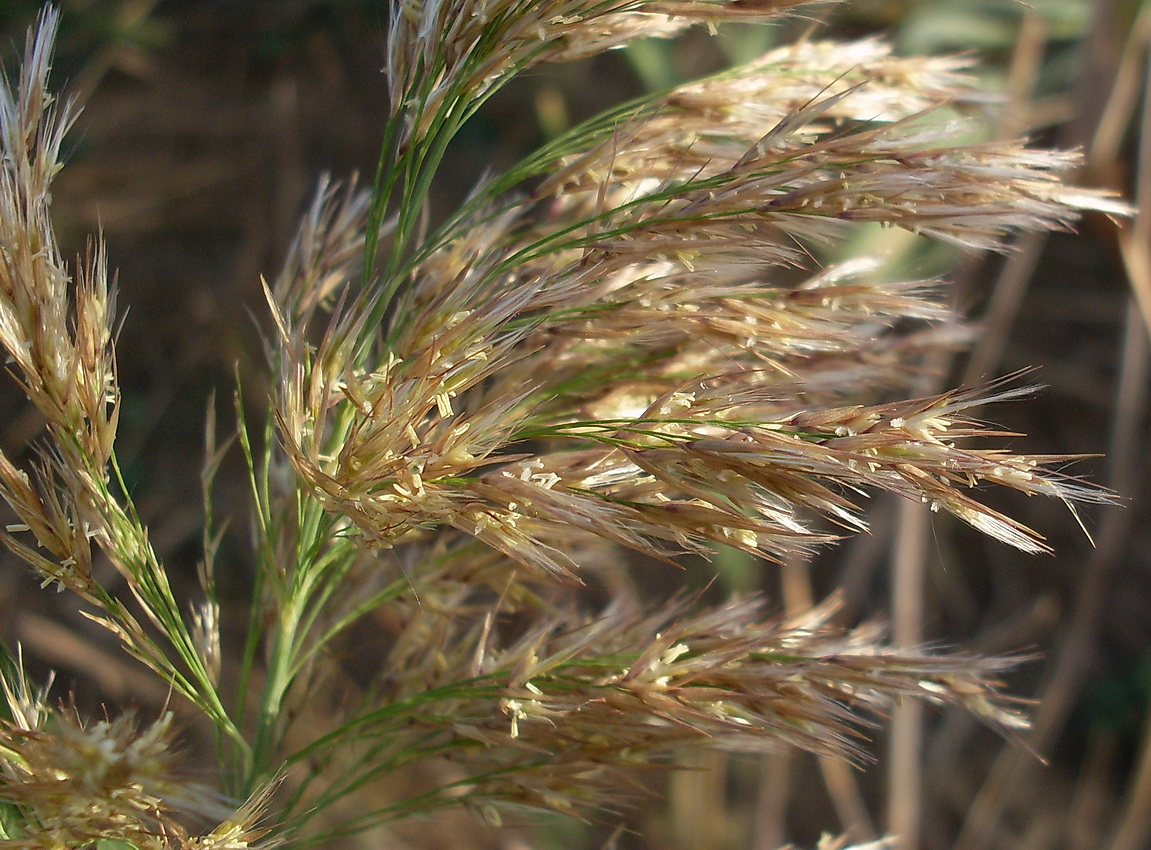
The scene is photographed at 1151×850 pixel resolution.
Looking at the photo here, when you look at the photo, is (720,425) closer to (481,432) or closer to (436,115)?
(481,432)

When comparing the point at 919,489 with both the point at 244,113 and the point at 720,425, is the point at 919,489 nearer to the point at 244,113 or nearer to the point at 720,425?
the point at 720,425

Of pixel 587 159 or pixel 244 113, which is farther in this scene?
pixel 244 113

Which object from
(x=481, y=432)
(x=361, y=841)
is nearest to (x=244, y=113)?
(x=361, y=841)

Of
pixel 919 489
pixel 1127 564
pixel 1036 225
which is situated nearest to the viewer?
pixel 919 489

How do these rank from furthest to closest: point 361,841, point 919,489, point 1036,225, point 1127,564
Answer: point 1127,564 → point 361,841 → point 1036,225 → point 919,489

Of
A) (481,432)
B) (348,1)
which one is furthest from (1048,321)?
(481,432)

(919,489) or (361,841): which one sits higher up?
(919,489)

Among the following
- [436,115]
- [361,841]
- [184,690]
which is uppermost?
[436,115]
